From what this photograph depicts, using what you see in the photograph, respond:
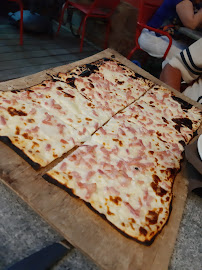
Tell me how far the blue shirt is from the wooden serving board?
345 centimetres

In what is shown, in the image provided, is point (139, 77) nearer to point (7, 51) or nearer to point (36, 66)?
point (36, 66)

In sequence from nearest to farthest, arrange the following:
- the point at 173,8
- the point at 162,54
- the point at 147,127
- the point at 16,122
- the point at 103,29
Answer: the point at 16,122
the point at 147,127
the point at 173,8
the point at 162,54
the point at 103,29

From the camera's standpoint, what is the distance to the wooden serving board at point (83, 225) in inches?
44.9

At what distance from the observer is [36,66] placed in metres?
4.46

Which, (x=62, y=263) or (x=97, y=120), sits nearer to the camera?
(x=62, y=263)

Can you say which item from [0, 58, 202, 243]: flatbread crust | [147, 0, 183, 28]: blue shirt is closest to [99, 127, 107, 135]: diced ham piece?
[0, 58, 202, 243]: flatbread crust

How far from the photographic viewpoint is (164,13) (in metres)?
3.88

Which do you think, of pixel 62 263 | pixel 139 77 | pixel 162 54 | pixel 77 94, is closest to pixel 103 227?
pixel 62 263

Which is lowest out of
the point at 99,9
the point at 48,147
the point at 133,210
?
the point at 133,210

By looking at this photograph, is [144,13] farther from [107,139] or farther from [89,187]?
[89,187]

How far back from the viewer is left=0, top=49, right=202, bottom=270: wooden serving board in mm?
1141

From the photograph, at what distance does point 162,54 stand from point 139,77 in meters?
1.63

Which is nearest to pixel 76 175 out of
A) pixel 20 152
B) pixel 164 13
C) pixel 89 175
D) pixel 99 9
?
pixel 89 175

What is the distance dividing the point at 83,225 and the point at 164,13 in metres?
3.80
